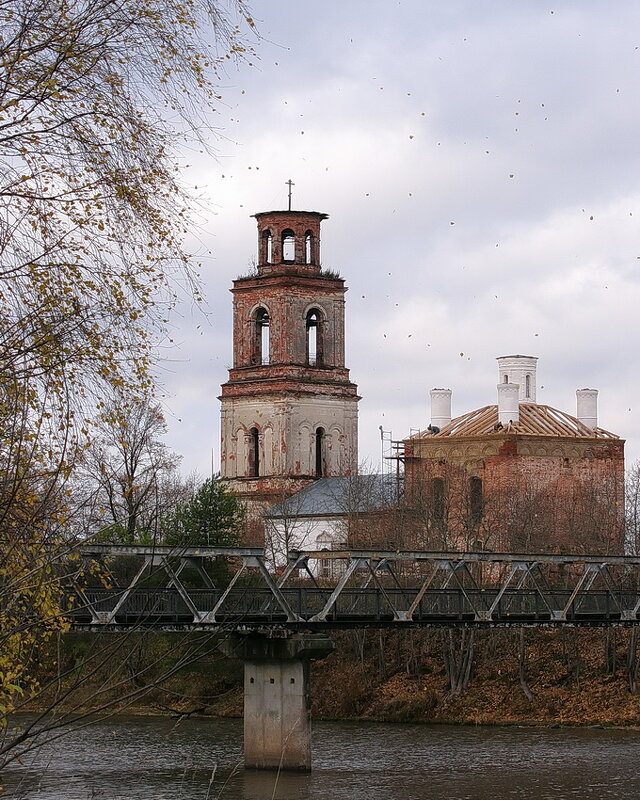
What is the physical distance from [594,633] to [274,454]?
2970cm

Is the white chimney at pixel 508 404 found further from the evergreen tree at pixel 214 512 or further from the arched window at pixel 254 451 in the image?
the arched window at pixel 254 451

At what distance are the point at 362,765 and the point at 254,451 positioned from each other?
4923cm

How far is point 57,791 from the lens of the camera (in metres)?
33.5

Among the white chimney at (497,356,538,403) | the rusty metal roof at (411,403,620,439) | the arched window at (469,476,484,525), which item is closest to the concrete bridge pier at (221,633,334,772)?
the arched window at (469,476,484,525)

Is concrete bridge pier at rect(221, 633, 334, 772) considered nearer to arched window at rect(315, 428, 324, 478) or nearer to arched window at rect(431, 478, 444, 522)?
arched window at rect(431, 478, 444, 522)

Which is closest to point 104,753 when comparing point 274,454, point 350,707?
point 350,707

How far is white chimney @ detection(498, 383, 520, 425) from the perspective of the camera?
74.8 m

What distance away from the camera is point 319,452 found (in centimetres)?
8719

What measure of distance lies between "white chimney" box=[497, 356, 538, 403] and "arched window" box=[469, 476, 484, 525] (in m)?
6.15

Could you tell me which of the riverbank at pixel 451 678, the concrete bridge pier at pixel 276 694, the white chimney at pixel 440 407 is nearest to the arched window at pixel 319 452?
the white chimney at pixel 440 407

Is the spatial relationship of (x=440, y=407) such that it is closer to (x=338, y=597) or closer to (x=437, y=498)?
(x=437, y=498)

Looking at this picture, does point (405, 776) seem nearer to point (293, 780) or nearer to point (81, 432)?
point (293, 780)

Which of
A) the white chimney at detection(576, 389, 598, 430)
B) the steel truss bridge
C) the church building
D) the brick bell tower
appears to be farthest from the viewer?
the brick bell tower

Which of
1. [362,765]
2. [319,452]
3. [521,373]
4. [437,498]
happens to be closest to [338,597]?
[362,765]
